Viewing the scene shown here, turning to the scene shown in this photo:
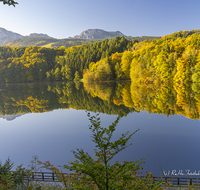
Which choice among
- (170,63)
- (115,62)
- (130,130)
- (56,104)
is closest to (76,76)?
(115,62)

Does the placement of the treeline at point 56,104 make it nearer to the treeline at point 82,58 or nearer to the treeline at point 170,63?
the treeline at point 170,63

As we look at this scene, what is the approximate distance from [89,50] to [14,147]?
13260cm

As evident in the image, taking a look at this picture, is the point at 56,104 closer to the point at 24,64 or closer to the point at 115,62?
the point at 115,62

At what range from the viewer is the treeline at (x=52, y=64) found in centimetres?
13462

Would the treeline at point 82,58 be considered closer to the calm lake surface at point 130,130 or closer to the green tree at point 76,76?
the green tree at point 76,76

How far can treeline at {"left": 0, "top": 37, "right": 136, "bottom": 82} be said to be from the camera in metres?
135

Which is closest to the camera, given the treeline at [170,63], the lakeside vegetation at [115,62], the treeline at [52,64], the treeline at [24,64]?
the treeline at [170,63]

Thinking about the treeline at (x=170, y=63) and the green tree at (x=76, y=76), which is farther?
the green tree at (x=76, y=76)

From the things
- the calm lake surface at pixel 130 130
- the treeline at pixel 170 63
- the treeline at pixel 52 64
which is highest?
the treeline at pixel 52 64

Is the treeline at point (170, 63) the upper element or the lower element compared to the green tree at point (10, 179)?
Result: upper

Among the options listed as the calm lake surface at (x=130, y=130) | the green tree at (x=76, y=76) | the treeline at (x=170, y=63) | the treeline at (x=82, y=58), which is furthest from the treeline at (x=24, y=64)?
the calm lake surface at (x=130, y=130)

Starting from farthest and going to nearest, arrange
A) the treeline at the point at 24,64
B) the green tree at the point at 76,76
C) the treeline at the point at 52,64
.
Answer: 1. the treeline at the point at 24,64
2. the treeline at the point at 52,64
3. the green tree at the point at 76,76

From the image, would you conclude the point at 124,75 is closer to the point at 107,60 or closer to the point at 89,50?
the point at 107,60

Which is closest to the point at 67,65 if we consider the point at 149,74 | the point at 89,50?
the point at 89,50
